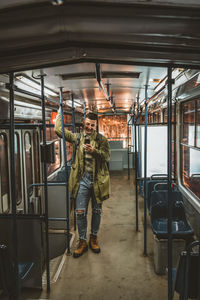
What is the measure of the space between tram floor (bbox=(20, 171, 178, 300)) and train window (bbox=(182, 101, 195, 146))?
1892 millimetres

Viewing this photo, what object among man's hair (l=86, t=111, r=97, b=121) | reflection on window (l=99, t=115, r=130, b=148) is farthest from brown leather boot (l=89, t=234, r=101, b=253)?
reflection on window (l=99, t=115, r=130, b=148)

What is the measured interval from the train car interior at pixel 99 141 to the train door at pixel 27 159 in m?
0.03

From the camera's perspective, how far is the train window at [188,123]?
13.8ft

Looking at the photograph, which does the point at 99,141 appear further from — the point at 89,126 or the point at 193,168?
the point at 193,168

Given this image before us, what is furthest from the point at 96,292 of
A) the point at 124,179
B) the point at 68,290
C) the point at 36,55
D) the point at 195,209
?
the point at 124,179

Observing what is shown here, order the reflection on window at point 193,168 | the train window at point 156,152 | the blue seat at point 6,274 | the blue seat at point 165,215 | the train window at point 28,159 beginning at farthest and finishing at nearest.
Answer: the reflection on window at point 193,168
the train window at point 156,152
the train window at point 28,159
the blue seat at point 165,215
the blue seat at point 6,274

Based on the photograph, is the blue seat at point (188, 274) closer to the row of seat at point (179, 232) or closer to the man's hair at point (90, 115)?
the row of seat at point (179, 232)

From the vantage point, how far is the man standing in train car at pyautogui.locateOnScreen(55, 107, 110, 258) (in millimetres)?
3207

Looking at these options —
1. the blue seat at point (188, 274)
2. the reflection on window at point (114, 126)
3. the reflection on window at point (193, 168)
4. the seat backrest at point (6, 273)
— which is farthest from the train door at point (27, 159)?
the reflection on window at point (114, 126)

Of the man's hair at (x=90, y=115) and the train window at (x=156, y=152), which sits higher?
the man's hair at (x=90, y=115)

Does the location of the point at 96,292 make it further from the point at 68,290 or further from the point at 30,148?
the point at 30,148

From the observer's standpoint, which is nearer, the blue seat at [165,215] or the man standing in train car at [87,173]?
the man standing in train car at [87,173]

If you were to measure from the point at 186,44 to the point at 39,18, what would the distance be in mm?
765

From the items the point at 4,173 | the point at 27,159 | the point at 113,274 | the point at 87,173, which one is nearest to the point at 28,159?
the point at 27,159
